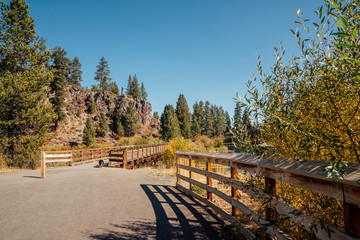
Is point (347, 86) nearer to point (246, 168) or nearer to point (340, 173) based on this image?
point (340, 173)

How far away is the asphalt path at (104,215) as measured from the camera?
12.9 ft

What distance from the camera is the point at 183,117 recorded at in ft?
233

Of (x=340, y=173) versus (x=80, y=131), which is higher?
(x=80, y=131)

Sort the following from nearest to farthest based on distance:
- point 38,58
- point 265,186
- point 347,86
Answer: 1. point 347,86
2. point 265,186
3. point 38,58

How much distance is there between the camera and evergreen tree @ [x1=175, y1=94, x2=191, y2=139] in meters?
65.1

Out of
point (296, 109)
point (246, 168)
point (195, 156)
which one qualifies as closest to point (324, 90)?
point (296, 109)

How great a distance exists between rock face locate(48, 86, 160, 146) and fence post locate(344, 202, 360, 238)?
62240 millimetres

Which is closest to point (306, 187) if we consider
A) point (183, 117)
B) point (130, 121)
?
point (183, 117)

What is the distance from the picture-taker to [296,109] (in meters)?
2.46

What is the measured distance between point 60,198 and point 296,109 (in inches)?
273

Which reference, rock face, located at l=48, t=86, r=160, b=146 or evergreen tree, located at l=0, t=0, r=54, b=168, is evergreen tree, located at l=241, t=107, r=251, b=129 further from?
rock face, located at l=48, t=86, r=160, b=146

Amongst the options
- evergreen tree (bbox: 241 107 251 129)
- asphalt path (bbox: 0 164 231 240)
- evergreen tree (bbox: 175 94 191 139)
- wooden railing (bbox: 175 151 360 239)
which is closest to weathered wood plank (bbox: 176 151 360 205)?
wooden railing (bbox: 175 151 360 239)

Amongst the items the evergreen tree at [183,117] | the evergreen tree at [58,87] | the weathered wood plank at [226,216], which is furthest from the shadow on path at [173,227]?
the evergreen tree at [183,117]

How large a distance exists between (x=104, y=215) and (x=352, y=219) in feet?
15.6
